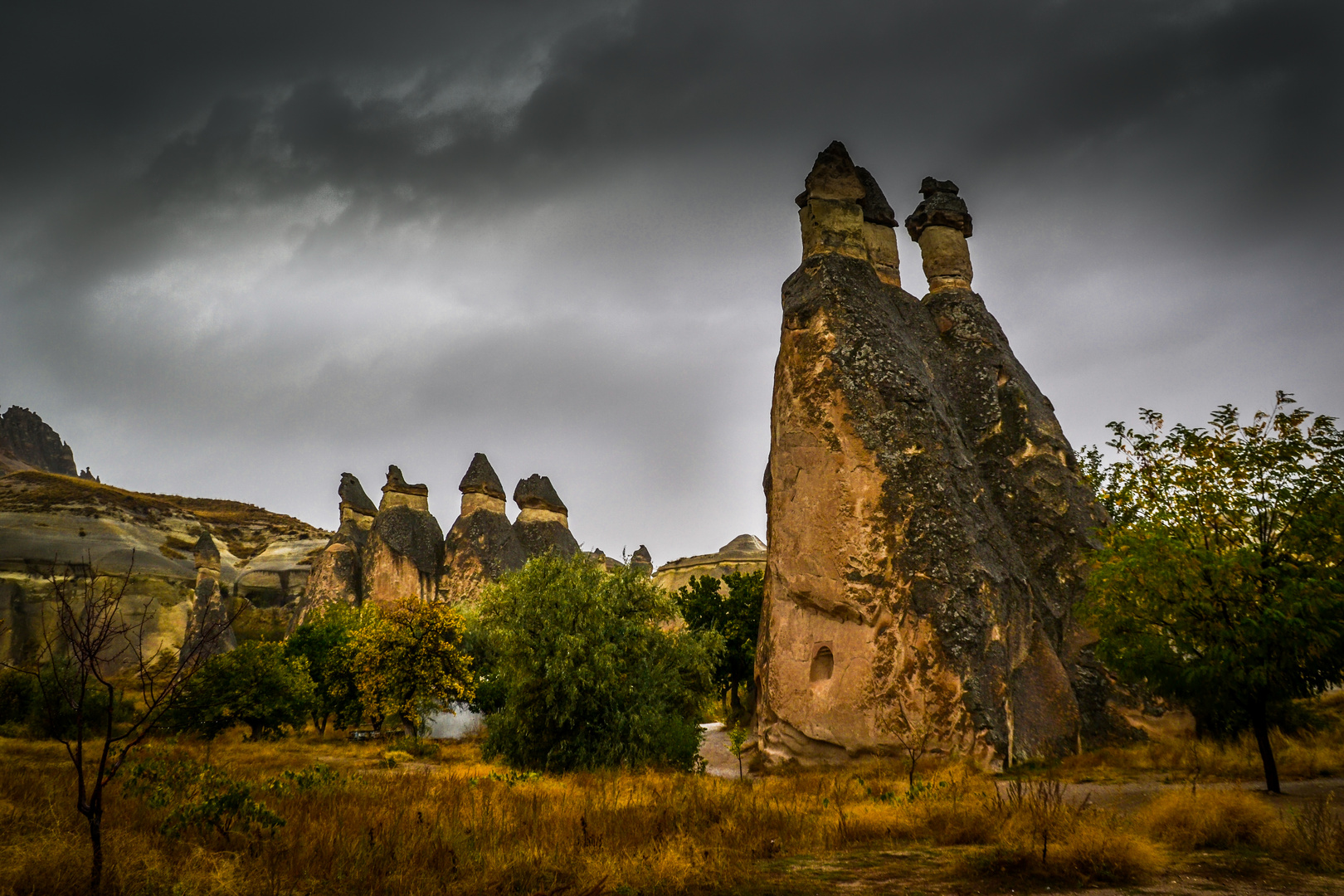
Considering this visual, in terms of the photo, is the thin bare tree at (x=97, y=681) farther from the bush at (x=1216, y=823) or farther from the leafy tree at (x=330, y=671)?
the bush at (x=1216, y=823)

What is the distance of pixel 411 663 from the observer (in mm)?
24297

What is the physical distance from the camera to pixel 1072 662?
18906mm

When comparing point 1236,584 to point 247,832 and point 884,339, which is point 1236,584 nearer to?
point 884,339

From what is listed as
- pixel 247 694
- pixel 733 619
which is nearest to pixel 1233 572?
pixel 733 619

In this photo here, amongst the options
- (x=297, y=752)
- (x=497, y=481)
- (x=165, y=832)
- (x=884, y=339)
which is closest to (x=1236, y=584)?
(x=884, y=339)

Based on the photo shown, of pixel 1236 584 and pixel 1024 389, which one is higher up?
pixel 1024 389

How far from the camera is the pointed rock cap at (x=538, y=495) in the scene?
1996 inches

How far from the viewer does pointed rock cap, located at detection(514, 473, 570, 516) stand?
50688mm

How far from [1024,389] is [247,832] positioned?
22940mm

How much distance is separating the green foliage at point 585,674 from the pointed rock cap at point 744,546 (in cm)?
5589

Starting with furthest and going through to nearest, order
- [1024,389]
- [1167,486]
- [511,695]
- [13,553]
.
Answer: [13,553], [1024,389], [511,695], [1167,486]

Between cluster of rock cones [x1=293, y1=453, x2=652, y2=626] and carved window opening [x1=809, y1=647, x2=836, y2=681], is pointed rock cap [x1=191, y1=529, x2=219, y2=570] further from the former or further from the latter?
carved window opening [x1=809, y1=647, x2=836, y2=681]

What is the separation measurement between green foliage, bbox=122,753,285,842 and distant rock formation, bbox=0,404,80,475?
130 m

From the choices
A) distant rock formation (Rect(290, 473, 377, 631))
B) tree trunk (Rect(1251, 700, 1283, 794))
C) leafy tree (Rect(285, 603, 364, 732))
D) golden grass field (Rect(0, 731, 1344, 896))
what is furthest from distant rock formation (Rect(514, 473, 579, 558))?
tree trunk (Rect(1251, 700, 1283, 794))
